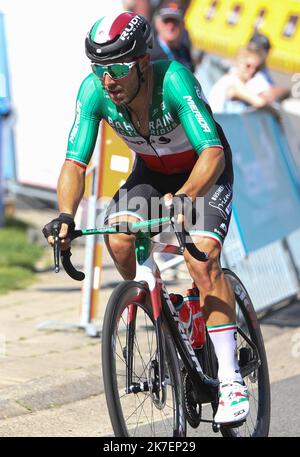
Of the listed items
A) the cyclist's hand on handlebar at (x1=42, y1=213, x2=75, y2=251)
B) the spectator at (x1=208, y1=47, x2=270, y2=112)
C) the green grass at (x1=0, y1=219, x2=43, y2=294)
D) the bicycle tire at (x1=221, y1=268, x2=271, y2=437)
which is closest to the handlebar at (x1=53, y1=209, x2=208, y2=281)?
the cyclist's hand on handlebar at (x1=42, y1=213, x2=75, y2=251)

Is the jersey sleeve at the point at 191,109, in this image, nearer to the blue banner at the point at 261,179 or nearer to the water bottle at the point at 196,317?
the water bottle at the point at 196,317

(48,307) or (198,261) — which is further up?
(198,261)

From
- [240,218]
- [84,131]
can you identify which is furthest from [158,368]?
[240,218]

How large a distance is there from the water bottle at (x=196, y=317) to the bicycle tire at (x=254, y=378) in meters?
0.20

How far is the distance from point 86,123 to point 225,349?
121cm

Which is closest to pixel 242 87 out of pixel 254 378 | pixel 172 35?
pixel 172 35

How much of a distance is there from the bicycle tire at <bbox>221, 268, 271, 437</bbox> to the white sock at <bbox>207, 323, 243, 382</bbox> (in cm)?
39

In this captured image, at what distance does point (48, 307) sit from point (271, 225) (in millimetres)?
1926

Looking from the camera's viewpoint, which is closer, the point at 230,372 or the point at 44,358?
the point at 230,372

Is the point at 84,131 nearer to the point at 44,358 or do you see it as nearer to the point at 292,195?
the point at 44,358

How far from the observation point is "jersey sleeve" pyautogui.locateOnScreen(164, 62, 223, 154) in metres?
4.69

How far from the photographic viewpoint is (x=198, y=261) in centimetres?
475

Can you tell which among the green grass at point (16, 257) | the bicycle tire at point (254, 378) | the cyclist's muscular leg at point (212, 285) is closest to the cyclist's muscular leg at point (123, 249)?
the cyclist's muscular leg at point (212, 285)

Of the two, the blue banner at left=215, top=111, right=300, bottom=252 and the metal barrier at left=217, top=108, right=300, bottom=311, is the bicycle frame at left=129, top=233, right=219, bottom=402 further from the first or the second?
the blue banner at left=215, top=111, right=300, bottom=252
